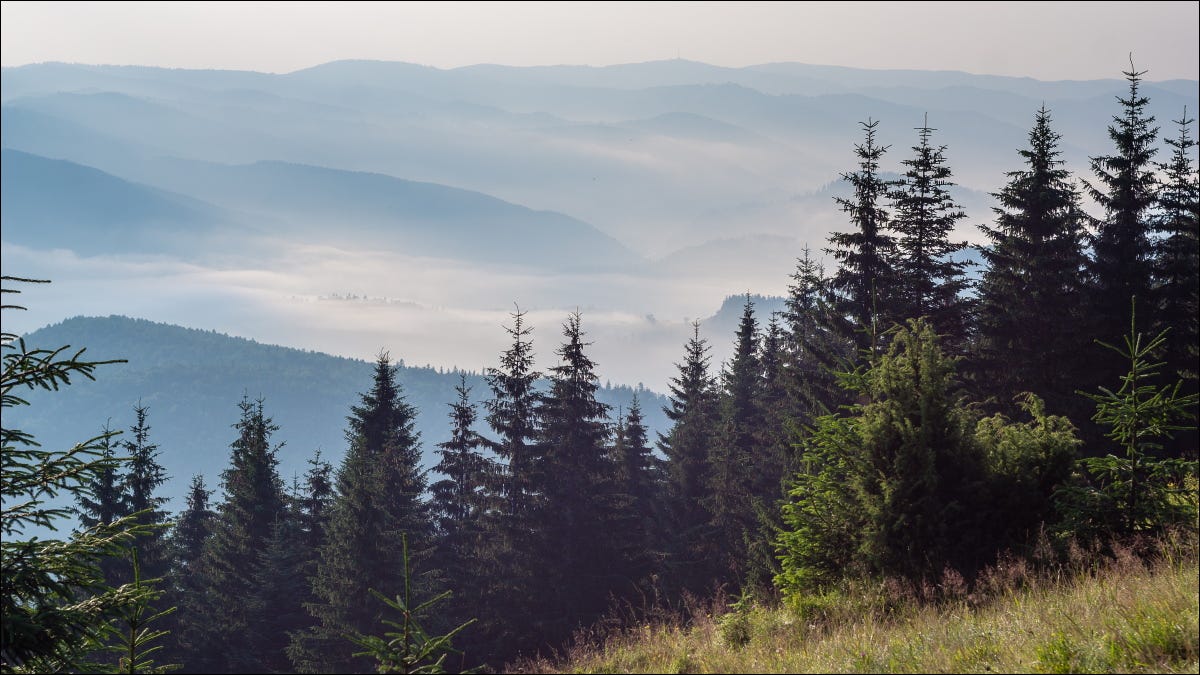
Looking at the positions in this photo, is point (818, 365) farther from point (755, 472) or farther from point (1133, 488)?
point (1133, 488)

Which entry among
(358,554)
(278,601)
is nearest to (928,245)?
(358,554)

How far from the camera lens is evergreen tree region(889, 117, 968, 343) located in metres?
27.7

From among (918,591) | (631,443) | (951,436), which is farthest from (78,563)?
(631,443)

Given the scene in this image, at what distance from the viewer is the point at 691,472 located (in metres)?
45.1

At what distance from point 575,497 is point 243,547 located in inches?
645

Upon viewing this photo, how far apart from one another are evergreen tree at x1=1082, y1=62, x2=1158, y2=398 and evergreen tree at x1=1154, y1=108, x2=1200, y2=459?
0.58 meters

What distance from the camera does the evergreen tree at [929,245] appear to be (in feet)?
90.9

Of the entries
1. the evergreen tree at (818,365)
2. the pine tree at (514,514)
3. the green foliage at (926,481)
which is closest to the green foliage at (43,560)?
the green foliage at (926,481)

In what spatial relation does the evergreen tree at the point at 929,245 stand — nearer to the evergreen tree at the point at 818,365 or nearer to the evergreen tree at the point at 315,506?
the evergreen tree at the point at 818,365

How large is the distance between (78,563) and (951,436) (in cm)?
996

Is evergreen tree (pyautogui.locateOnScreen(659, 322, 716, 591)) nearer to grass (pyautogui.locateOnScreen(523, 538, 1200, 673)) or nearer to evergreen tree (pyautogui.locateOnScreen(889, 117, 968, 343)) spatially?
evergreen tree (pyautogui.locateOnScreen(889, 117, 968, 343))

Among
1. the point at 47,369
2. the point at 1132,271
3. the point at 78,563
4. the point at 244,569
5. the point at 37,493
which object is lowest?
the point at 244,569

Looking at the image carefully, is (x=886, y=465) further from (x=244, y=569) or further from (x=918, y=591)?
(x=244, y=569)

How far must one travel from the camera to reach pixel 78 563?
818cm
